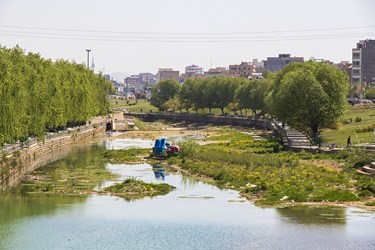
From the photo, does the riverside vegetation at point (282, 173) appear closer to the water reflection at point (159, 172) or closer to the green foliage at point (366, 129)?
the water reflection at point (159, 172)

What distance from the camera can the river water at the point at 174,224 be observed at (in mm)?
57188

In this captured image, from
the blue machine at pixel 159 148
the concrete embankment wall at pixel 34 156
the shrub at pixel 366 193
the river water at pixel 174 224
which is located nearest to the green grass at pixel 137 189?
the river water at pixel 174 224

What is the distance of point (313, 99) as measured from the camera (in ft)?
378

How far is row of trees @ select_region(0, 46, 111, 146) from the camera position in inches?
3583

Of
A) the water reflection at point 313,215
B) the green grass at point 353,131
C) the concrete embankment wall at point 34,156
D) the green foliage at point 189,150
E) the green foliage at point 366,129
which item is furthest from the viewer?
the green foliage at point 366,129

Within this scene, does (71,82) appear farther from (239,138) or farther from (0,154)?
(0,154)

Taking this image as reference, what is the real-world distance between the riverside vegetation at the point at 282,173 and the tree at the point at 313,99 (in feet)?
15.2

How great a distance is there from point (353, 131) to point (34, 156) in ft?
146

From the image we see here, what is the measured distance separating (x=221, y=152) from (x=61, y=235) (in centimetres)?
5191

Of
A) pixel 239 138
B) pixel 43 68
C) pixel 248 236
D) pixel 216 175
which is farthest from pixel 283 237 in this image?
pixel 239 138

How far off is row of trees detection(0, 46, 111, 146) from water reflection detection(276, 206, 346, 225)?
1233 inches

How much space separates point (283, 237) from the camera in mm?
58781

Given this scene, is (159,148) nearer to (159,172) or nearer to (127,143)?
(159,172)

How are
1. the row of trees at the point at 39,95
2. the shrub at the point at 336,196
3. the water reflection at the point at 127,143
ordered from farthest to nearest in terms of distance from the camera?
the water reflection at the point at 127,143 < the row of trees at the point at 39,95 < the shrub at the point at 336,196
